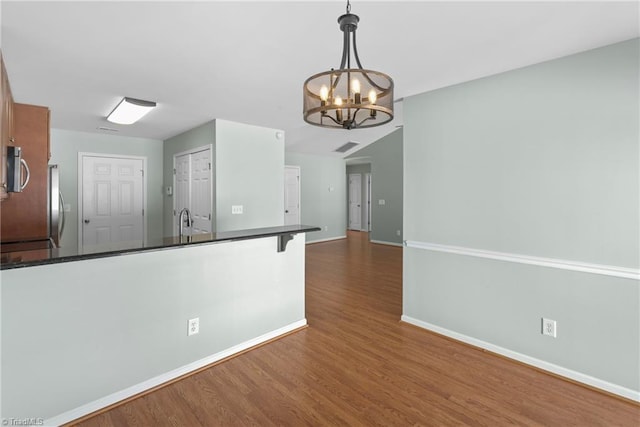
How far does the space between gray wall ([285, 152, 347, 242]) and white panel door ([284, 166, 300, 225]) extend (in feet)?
0.50

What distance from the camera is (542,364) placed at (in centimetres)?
251

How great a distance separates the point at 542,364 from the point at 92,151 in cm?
640

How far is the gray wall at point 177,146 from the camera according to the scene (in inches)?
178

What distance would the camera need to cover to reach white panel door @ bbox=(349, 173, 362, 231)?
11.4 meters

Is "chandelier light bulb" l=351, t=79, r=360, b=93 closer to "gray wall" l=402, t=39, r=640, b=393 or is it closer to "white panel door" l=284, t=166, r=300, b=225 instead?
"gray wall" l=402, t=39, r=640, b=393

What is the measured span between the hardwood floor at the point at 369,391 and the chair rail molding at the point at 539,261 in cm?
82

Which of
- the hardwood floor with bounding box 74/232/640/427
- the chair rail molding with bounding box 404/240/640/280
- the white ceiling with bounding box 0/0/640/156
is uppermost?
the white ceiling with bounding box 0/0/640/156

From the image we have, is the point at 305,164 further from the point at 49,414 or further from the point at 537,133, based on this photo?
the point at 49,414

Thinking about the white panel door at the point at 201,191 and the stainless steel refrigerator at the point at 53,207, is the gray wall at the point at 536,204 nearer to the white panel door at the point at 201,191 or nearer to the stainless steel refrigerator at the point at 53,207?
the white panel door at the point at 201,191

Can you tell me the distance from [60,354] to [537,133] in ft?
11.7

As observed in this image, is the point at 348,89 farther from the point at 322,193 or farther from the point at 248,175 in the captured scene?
the point at 322,193

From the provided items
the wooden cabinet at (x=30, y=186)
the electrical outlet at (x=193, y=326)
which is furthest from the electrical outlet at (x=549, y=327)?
the wooden cabinet at (x=30, y=186)

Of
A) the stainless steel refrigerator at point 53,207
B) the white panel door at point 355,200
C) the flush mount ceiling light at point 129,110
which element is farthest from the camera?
the white panel door at point 355,200

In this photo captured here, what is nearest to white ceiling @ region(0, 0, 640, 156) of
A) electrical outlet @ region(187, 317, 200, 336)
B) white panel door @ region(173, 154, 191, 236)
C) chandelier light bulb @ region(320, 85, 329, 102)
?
chandelier light bulb @ region(320, 85, 329, 102)
